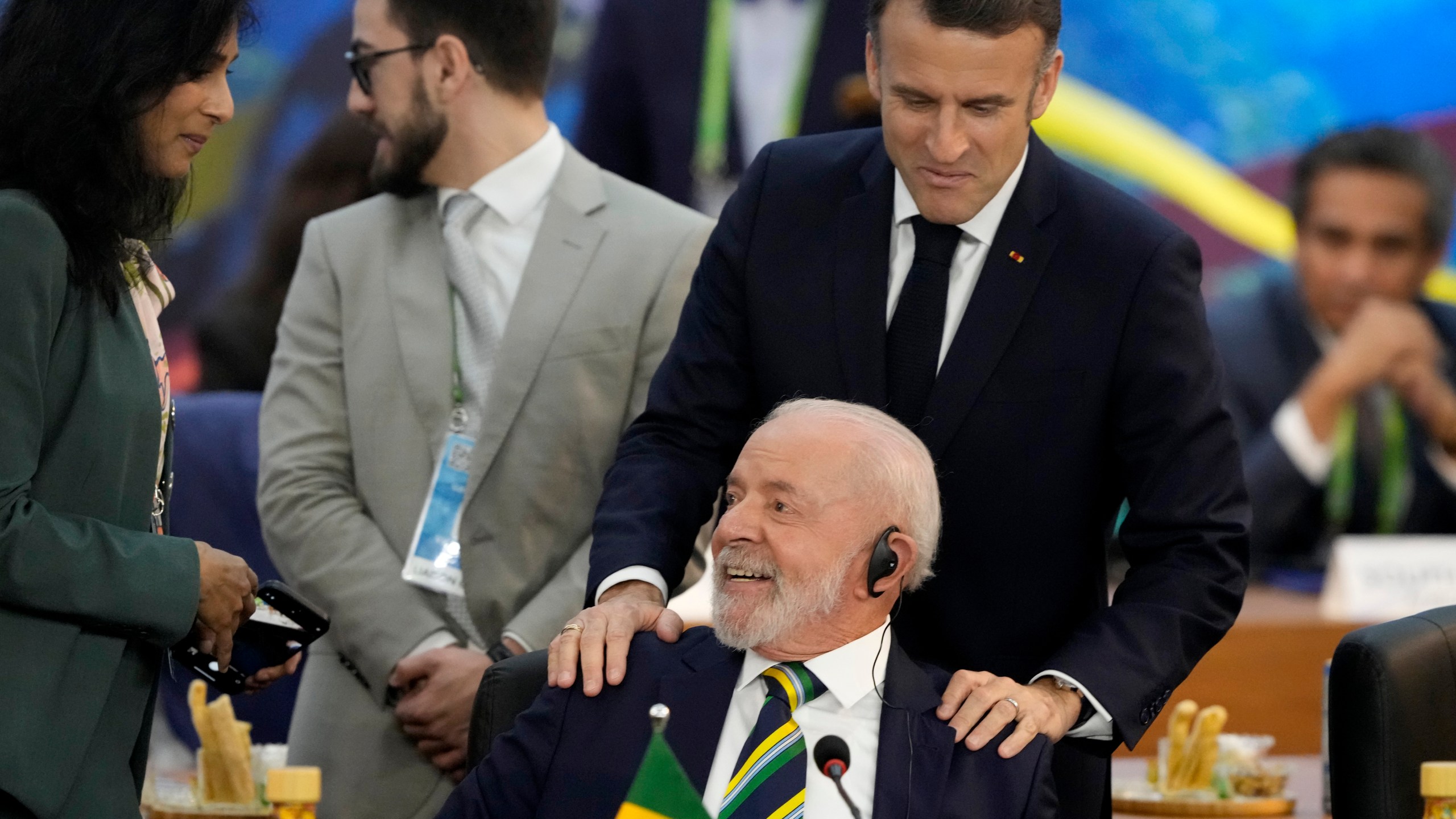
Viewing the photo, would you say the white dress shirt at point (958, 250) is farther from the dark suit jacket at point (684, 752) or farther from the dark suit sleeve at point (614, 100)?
the dark suit sleeve at point (614, 100)

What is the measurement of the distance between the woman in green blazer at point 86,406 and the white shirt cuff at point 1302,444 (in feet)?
14.0

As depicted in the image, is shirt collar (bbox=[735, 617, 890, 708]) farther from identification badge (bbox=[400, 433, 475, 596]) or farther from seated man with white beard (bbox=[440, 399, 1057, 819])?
identification badge (bbox=[400, 433, 475, 596])

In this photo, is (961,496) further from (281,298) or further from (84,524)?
(281,298)

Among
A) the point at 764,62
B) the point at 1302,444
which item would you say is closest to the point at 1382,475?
the point at 1302,444

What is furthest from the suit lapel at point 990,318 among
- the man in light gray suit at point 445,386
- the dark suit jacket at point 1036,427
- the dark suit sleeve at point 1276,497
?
the dark suit sleeve at point 1276,497

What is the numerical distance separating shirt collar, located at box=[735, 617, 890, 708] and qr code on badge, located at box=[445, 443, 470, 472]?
76 centimetres

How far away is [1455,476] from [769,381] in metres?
4.06

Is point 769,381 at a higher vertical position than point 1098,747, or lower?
higher

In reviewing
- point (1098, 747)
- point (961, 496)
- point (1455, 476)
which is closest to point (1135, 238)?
point (961, 496)

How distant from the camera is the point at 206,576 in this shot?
217cm

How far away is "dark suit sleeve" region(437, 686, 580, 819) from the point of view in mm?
2262

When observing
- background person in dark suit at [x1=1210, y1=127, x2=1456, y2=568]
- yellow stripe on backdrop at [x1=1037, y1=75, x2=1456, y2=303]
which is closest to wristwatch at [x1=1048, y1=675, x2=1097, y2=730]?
background person in dark suit at [x1=1210, y1=127, x2=1456, y2=568]

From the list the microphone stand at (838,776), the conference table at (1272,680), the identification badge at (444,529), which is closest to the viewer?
the microphone stand at (838,776)

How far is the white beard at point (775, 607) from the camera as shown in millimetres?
2281
